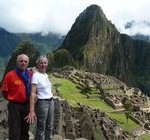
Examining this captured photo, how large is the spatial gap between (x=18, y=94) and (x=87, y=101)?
6824cm

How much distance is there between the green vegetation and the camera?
2682 inches

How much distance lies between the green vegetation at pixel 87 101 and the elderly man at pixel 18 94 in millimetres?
48983

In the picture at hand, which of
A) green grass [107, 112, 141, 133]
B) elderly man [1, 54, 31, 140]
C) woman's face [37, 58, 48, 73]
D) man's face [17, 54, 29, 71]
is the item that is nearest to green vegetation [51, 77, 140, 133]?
green grass [107, 112, 141, 133]

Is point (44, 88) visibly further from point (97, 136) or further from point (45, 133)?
point (97, 136)

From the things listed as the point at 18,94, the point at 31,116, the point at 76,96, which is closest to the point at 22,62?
the point at 18,94

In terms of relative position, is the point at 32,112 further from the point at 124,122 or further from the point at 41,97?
the point at 124,122

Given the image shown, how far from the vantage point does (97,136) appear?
120ft

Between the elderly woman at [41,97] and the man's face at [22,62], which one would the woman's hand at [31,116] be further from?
the man's face at [22,62]

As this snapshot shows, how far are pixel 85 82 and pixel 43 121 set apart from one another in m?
86.0

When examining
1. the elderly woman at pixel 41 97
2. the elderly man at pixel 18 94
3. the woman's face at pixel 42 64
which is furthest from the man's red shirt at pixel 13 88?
the woman's face at pixel 42 64

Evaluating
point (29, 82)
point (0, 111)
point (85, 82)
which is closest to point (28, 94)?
point (29, 82)

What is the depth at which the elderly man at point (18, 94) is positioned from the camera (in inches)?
554

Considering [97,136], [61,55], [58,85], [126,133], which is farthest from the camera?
[61,55]

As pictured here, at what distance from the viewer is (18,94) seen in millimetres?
14070
